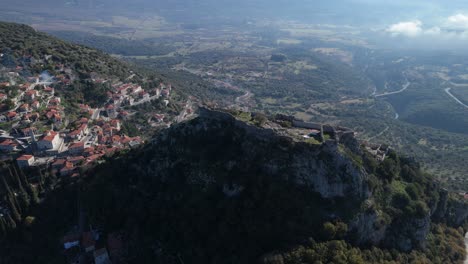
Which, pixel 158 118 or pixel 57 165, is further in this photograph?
pixel 158 118

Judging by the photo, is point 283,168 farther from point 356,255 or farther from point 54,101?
point 54,101

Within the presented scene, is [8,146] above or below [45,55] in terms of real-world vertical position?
below

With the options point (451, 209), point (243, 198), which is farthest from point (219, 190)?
point (451, 209)

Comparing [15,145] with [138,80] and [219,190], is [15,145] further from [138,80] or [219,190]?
[138,80]

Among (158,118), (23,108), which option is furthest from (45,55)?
(158,118)

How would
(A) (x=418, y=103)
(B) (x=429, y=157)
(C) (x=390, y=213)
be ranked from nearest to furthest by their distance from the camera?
(C) (x=390, y=213) → (B) (x=429, y=157) → (A) (x=418, y=103)

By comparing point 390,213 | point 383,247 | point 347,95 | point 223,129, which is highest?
point 223,129

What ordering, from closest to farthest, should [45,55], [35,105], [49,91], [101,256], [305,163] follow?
[305,163], [101,256], [35,105], [49,91], [45,55]

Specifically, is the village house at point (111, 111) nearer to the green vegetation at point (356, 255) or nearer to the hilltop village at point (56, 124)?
the hilltop village at point (56, 124)
